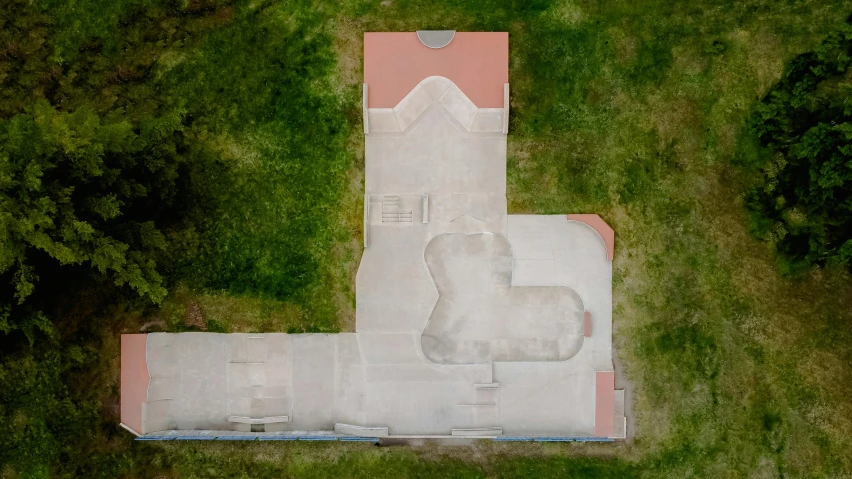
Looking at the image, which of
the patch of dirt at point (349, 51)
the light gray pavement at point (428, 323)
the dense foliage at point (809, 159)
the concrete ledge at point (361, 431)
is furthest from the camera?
the patch of dirt at point (349, 51)

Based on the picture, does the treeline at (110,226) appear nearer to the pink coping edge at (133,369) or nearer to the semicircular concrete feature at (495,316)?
the pink coping edge at (133,369)

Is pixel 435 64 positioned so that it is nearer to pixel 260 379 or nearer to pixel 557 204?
pixel 557 204

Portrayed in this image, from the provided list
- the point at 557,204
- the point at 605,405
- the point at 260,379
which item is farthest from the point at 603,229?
the point at 260,379

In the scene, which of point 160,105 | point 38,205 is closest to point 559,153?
point 160,105

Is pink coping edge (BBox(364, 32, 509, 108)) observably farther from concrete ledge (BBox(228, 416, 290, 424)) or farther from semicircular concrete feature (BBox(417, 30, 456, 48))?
concrete ledge (BBox(228, 416, 290, 424))

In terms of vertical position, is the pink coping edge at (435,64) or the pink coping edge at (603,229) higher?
the pink coping edge at (435,64)

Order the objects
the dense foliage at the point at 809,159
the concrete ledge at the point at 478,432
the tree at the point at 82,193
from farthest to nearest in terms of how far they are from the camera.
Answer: the concrete ledge at the point at 478,432
the dense foliage at the point at 809,159
the tree at the point at 82,193

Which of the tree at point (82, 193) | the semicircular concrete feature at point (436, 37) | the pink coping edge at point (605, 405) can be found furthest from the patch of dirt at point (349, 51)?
the pink coping edge at point (605, 405)

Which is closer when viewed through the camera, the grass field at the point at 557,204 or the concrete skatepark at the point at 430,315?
the grass field at the point at 557,204
